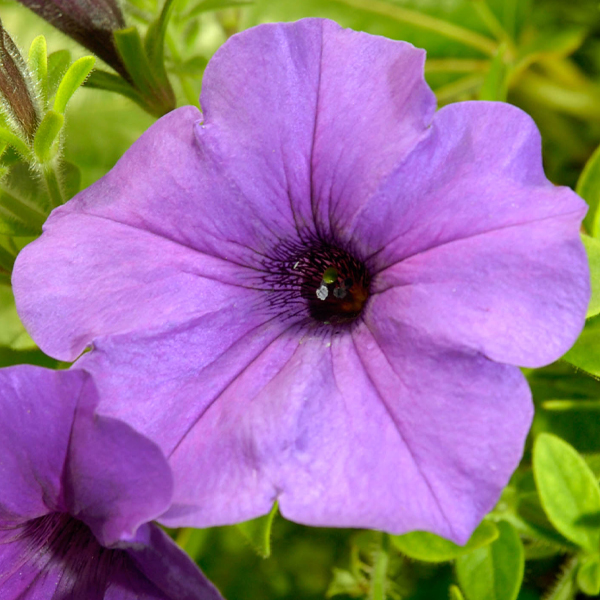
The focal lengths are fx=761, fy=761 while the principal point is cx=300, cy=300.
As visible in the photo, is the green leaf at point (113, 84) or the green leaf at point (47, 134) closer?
the green leaf at point (47, 134)

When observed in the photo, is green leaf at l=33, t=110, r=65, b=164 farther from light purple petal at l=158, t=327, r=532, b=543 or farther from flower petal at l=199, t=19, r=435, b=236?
light purple petal at l=158, t=327, r=532, b=543

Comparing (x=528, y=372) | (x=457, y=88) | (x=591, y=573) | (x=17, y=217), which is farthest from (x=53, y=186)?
(x=457, y=88)

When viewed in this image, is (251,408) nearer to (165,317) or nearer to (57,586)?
(165,317)

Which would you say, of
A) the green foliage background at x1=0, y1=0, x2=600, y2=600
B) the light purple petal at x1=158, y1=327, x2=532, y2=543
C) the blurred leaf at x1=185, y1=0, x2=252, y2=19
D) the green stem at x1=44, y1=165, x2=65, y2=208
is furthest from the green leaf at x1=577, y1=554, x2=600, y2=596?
the blurred leaf at x1=185, y1=0, x2=252, y2=19

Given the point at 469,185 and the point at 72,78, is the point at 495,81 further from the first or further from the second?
the point at 72,78

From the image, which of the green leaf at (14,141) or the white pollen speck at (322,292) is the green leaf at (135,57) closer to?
the green leaf at (14,141)

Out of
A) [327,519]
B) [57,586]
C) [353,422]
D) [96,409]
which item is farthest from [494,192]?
[57,586]

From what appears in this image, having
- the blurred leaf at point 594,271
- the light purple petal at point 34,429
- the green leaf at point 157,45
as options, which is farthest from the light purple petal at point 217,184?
the blurred leaf at point 594,271

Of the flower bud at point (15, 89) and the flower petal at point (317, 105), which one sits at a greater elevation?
the flower bud at point (15, 89)
